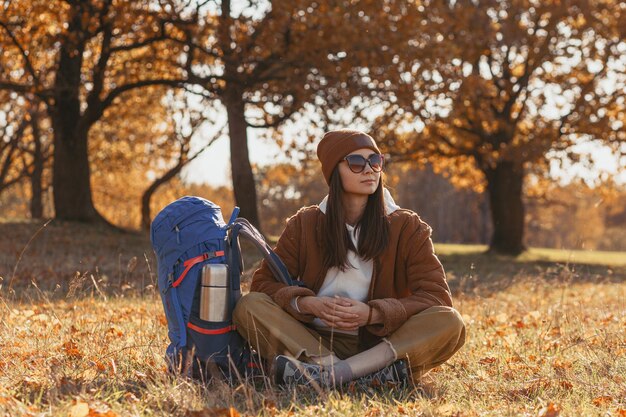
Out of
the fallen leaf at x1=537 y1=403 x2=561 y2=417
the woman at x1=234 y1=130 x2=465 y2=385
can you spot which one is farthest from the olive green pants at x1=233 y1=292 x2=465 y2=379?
the fallen leaf at x1=537 y1=403 x2=561 y2=417

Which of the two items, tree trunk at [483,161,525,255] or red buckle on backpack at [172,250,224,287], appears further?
tree trunk at [483,161,525,255]

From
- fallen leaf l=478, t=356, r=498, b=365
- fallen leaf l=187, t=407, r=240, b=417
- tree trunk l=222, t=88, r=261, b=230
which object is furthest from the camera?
tree trunk l=222, t=88, r=261, b=230

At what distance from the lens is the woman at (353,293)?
4020mm

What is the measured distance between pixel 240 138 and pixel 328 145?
37.5 feet

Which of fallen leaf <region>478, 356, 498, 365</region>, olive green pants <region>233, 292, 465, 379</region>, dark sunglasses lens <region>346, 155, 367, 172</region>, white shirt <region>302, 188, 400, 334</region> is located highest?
dark sunglasses lens <region>346, 155, 367, 172</region>

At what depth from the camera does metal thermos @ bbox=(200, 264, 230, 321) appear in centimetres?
401

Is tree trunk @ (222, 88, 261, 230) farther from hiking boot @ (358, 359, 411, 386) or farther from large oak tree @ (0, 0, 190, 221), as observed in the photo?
hiking boot @ (358, 359, 411, 386)

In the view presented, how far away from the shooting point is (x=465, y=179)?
23812 millimetres

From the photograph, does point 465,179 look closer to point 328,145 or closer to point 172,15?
point 172,15

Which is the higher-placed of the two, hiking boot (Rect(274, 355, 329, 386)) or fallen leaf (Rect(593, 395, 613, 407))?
hiking boot (Rect(274, 355, 329, 386))

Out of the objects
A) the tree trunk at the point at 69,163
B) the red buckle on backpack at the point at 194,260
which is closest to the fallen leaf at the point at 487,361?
the red buckle on backpack at the point at 194,260

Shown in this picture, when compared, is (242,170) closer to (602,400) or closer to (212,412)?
(602,400)

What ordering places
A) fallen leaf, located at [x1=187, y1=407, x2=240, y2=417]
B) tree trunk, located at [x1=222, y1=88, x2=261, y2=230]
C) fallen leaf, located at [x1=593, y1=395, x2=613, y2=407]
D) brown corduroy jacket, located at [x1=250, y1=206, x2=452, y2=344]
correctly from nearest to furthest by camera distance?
fallen leaf, located at [x1=187, y1=407, x2=240, y2=417] < fallen leaf, located at [x1=593, y1=395, x2=613, y2=407] < brown corduroy jacket, located at [x1=250, y1=206, x2=452, y2=344] < tree trunk, located at [x1=222, y1=88, x2=261, y2=230]

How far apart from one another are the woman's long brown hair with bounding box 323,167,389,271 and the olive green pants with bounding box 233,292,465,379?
42 centimetres
